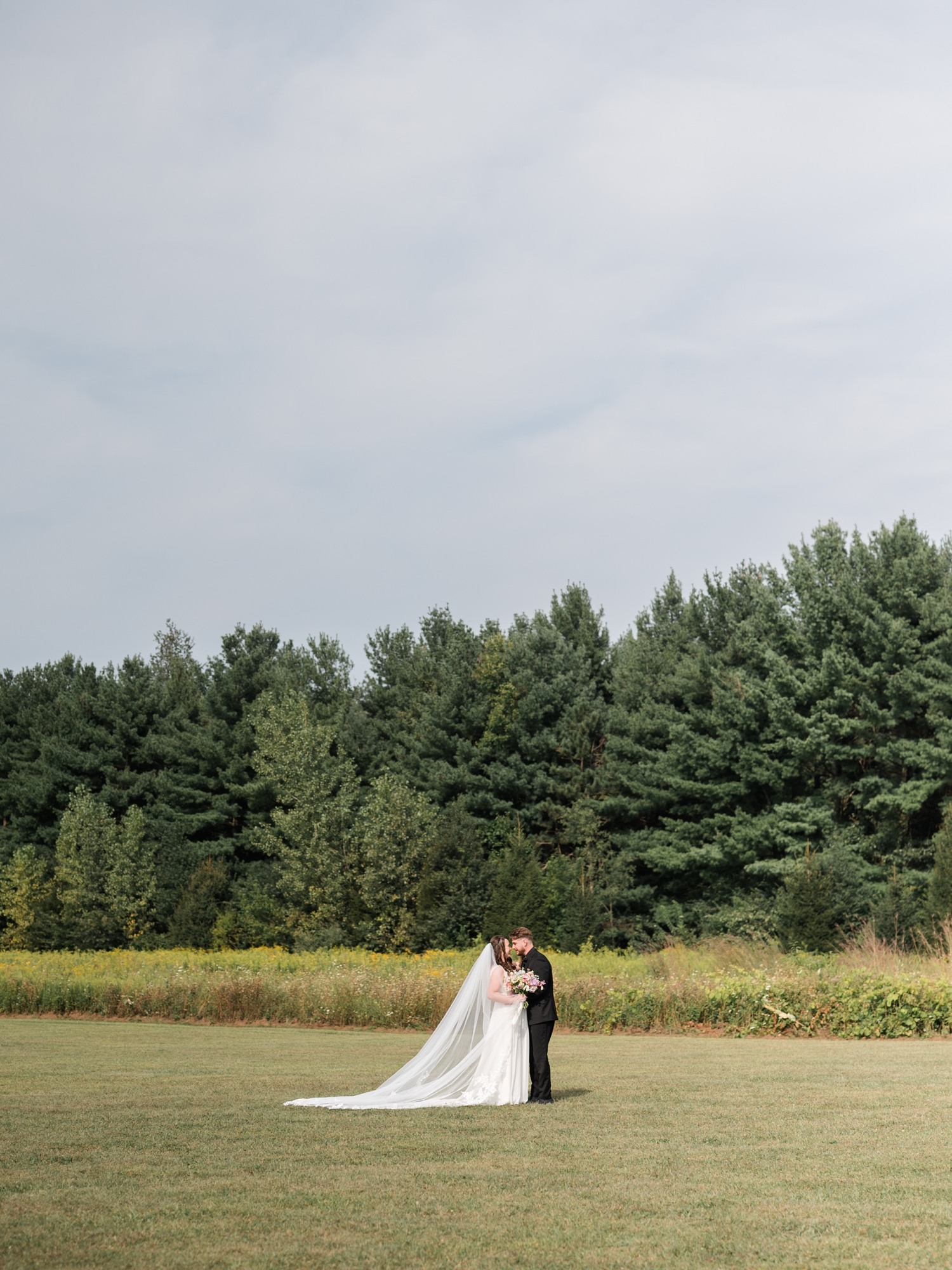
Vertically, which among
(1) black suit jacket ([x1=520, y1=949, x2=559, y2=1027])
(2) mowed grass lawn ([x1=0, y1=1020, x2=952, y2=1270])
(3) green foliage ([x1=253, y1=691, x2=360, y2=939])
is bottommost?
(2) mowed grass lawn ([x1=0, y1=1020, x2=952, y2=1270])

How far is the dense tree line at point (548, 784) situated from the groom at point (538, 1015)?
832 inches

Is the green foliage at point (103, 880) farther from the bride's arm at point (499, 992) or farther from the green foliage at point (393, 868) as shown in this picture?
the bride's arm at point (499, 992)

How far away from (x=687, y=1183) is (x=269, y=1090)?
20.1 ft

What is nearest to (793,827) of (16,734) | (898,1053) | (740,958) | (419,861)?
(419,861)

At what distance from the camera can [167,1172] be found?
7.84 m

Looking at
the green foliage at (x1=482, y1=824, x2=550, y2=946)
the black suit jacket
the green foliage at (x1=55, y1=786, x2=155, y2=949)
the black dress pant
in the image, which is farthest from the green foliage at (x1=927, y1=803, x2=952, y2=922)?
the green foliage at (x1=55, y1=786, x2=155, y2=949)

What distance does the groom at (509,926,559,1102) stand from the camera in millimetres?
11750

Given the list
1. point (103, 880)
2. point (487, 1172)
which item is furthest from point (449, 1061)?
point (103, 880)

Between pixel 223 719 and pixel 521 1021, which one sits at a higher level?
pixel 223 719

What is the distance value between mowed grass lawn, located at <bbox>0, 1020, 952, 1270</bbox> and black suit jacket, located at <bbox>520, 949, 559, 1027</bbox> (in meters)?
0.83

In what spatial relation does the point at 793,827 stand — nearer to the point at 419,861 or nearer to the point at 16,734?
the point at 419,861

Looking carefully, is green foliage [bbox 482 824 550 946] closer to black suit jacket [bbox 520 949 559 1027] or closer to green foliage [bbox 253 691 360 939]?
green foliage [bbox 253 691 360 939]

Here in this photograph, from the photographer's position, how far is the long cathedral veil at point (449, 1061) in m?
11.5

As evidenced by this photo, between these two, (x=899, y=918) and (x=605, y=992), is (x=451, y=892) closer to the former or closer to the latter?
(x=899, y=918)
